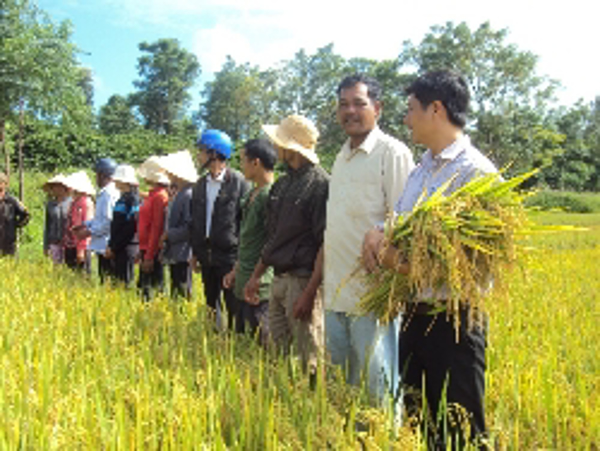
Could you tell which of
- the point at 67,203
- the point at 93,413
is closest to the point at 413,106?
the point at 93,413

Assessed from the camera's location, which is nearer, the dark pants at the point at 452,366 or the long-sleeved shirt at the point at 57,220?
the dark pants at the point at 452,366

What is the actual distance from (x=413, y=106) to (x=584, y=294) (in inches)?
177

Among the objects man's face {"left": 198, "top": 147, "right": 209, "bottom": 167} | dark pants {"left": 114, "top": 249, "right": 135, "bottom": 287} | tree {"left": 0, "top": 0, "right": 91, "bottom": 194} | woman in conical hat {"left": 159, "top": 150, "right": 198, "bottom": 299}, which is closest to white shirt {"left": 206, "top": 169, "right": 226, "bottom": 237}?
man's face {"left": 198, "top": 147, "right": 209, "bottom": 167}

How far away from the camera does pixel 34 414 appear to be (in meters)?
1.68

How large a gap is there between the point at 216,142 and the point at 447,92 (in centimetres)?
227

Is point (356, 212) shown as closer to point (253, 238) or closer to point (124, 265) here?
point (253, 238)

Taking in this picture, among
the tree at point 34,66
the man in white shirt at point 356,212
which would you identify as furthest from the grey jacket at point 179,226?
the tree at point 34,66

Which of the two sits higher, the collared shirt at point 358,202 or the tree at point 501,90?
the tree at point 501,90

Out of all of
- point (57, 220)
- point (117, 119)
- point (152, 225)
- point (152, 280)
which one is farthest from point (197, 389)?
point (117, 119)

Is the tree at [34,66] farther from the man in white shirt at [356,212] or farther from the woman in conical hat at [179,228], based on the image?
the man in white shirt at [356,212]

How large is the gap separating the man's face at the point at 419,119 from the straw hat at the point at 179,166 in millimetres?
2722

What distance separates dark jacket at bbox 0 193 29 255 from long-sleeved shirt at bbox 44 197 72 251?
9.4 inches

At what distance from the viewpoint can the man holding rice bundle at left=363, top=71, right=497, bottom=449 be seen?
176 centimetres

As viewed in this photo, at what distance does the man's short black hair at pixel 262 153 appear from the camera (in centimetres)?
341
